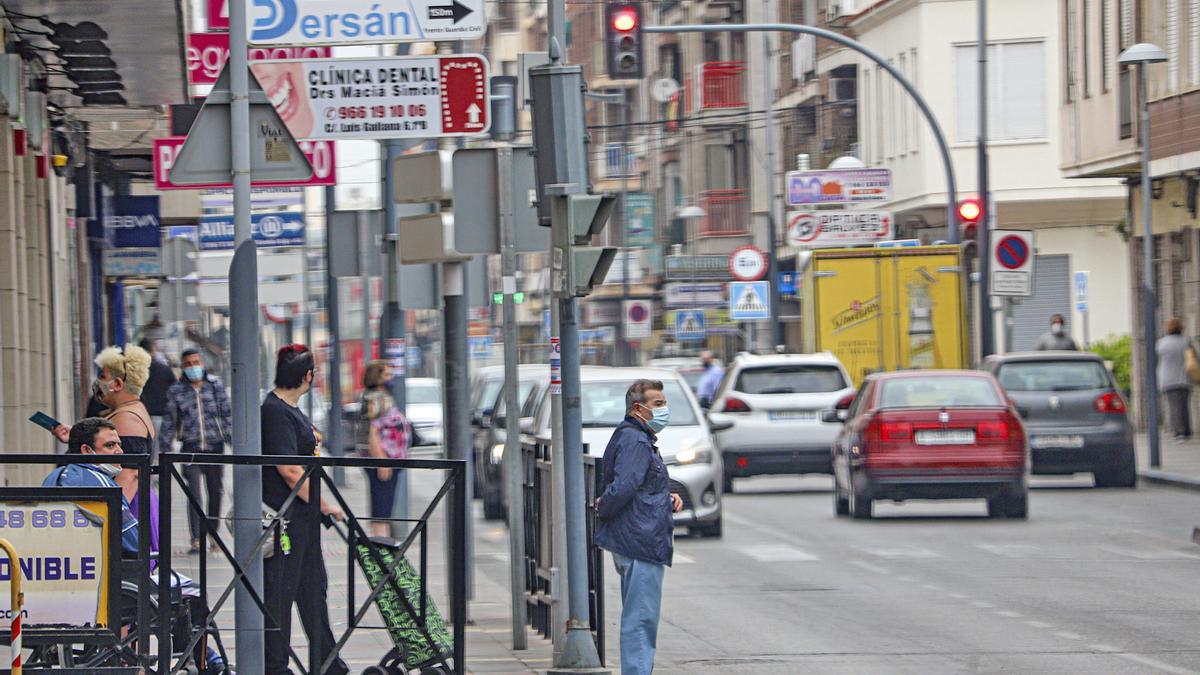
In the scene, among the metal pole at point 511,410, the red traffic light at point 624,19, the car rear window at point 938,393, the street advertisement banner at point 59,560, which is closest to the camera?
the street advertisement banner at point 59,560

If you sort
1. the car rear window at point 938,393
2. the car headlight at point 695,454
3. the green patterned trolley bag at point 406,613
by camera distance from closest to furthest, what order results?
the green patterned trolley bag at point 406,613
the car headlight at point 695,454
the car rear window at point 938,393

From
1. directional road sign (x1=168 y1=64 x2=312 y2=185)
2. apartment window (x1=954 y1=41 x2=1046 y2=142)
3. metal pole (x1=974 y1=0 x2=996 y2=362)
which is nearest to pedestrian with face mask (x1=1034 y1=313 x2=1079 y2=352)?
metal pole (x1=974 y1=0 x2=996 y2=362)

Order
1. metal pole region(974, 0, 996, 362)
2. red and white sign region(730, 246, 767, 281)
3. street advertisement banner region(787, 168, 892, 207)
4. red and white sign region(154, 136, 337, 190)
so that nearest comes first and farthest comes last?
red and white sign region(154, 136, 337, 190), metal pole region(974, 0, 996, 362), street advertisement banner region(787, 168, 892, 207), red and white sign region(730, 246, 767, 281)

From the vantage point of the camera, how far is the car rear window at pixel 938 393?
A: 21.7 m

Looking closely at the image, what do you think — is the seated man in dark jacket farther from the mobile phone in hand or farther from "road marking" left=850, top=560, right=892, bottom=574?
"road marking" left=850, top=560, right=892, bottom=574

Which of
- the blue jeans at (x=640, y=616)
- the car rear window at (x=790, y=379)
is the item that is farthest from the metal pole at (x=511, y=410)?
the car rear window at (x=790, y=379)

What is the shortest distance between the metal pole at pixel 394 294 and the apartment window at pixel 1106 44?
1509 centimetres

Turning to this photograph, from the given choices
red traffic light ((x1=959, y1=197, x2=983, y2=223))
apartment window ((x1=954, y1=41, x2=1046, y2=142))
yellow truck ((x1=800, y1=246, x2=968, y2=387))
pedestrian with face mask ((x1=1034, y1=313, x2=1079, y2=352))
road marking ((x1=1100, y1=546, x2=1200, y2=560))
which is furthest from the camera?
apartment window ((x1=954, y1=41, x2=1046, y2=142))

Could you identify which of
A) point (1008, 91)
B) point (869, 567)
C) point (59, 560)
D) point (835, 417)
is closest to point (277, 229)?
point (835, 417)

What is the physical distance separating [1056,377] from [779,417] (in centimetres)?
331

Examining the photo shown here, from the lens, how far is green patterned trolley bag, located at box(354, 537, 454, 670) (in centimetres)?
893

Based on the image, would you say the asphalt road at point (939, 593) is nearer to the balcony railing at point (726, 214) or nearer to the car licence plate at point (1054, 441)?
the car licence plate at point (1054, 441)

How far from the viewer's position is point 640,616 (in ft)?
34.1

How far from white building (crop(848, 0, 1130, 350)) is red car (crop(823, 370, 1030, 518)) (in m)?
25.1
